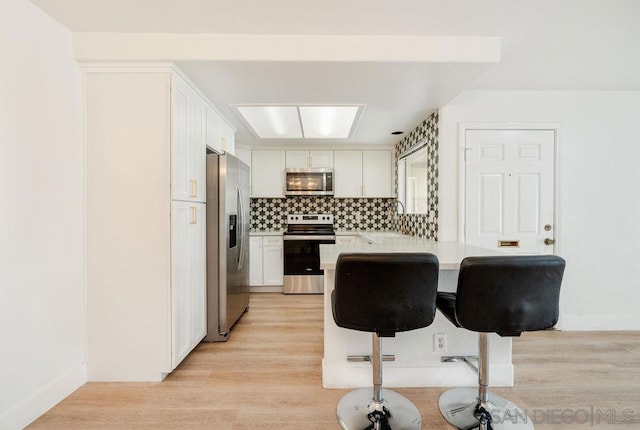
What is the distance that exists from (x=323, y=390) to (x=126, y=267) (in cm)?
156

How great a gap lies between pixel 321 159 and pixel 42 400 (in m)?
3.64

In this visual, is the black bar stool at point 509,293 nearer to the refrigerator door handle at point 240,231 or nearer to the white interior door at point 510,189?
the white interior door at point 510,189

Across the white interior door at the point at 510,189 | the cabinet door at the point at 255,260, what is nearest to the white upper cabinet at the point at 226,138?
the cabinet door at the point at 255,260

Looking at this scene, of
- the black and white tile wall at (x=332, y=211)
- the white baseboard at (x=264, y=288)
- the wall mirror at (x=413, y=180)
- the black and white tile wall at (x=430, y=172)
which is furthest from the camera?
the black and white tile wall at (x=332, y=211)

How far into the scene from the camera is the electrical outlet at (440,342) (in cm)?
195

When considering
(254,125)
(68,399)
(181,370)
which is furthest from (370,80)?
(68,399)

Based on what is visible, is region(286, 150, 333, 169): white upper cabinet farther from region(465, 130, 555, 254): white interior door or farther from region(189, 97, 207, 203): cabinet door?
region(465, 130, 555, 254): white interior door

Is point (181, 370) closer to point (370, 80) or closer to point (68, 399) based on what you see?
point (68, 399)

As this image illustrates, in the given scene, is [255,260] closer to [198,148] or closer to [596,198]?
[198,148]

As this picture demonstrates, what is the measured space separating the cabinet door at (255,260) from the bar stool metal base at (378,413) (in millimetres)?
2507

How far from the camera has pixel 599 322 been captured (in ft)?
9.09

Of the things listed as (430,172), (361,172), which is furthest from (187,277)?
(361,172)

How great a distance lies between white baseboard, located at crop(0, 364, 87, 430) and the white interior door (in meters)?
3.24

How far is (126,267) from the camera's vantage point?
194 cm
